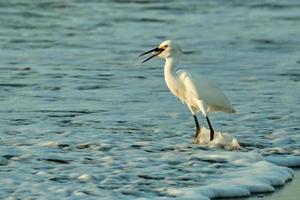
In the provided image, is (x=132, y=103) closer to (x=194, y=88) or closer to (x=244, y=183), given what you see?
(x=194, y=88)

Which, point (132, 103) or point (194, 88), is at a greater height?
point (194, 88)

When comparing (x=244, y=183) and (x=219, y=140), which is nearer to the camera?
(x=244, y=183)

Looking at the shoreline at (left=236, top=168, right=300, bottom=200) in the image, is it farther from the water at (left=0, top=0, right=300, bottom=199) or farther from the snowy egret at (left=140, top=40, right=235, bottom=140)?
the snowy egret at (left=140, top=40, right=235, bottom=140)

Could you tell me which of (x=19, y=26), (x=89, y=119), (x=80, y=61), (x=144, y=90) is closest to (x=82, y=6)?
(x=19, y=26)

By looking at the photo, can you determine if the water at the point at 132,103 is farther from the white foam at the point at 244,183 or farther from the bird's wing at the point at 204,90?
the bird's wing at the point at 204,90

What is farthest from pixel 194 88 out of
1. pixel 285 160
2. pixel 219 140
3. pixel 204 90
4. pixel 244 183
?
pixel 244 183

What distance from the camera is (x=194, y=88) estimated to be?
9.94 meters

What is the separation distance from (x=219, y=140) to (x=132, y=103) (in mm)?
2213

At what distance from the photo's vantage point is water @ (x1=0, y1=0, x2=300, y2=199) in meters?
8.18

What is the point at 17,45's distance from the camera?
16.3 m

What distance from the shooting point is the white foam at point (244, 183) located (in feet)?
25.3

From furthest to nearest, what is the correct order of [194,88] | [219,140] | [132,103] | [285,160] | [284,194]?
[132,103], [194,88], [219,140], [285,160], [284,194]

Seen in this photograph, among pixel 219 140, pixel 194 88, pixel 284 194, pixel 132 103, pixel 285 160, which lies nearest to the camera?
pixel 284 194

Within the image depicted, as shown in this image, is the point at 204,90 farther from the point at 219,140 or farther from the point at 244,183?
the point at 244,183
